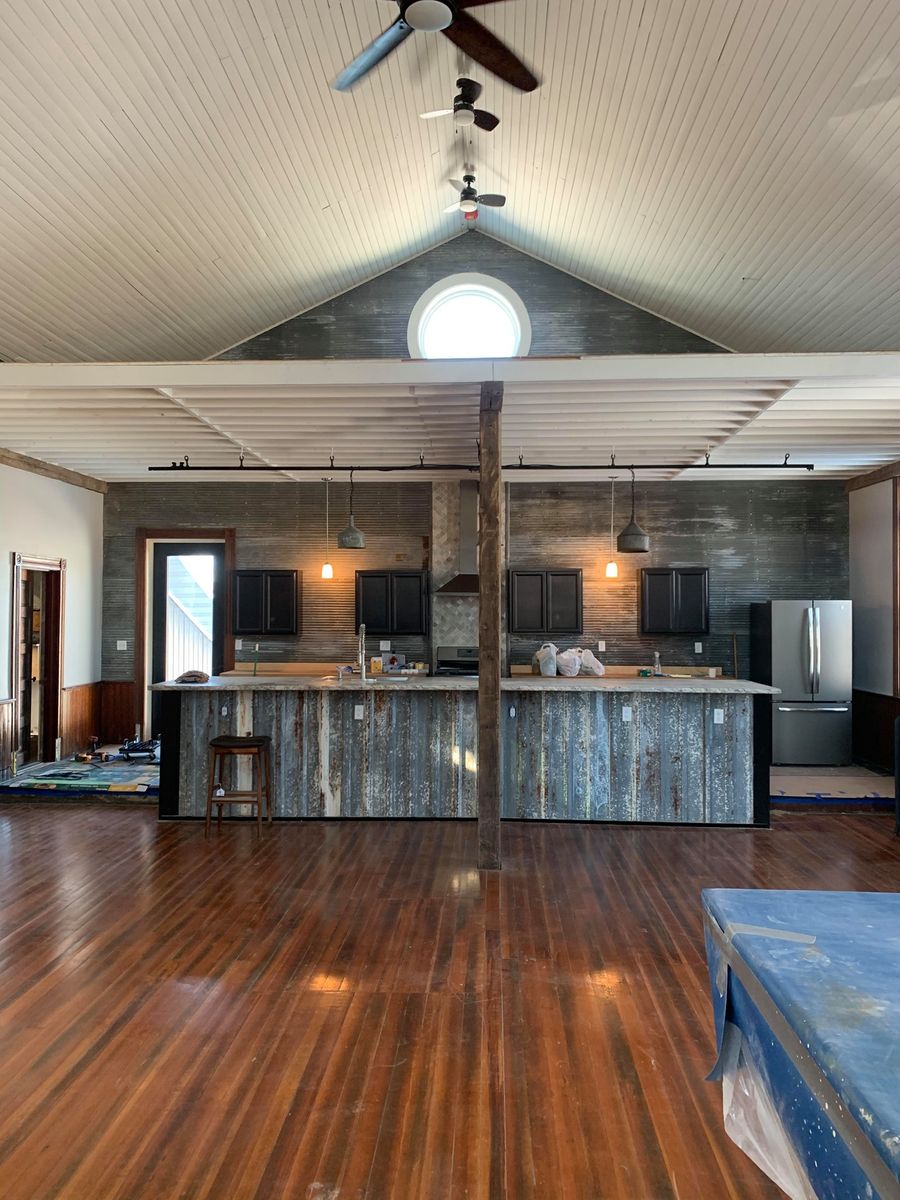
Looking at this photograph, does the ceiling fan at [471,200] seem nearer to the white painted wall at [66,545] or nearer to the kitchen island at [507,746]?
the kitchen island at [507,746]

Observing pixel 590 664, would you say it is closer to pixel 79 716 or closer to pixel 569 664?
pixel 569 664

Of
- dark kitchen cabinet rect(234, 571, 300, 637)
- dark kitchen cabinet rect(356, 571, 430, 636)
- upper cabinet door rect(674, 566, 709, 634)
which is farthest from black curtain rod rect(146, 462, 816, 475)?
dark kitchen cabinet rect(234, 571, 300, 637)

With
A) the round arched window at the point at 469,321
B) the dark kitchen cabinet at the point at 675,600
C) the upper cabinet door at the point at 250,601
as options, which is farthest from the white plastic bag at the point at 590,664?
the upper cabinet door at the point at 250,601

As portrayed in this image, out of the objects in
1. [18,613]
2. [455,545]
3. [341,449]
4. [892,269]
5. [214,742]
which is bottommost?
[214,742]

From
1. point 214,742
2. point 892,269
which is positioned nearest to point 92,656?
point 214,742

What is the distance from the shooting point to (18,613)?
25.4ft

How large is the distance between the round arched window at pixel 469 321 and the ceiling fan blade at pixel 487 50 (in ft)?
12.6

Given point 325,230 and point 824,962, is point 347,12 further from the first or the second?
point 824,962

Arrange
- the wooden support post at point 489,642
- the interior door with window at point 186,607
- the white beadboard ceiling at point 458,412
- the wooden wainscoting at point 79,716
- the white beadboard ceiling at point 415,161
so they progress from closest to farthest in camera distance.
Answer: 1. the white beadboard ceiling at point 415,161
2. the white beadboard ceiling at point 458,412
3. the wooden support post at point 489,642
4. the wooden wainscoting at point 79,716
5. the interior door with window at point 186,607

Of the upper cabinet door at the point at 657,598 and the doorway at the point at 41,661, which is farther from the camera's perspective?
the upper cabinet door at the point at 657,598

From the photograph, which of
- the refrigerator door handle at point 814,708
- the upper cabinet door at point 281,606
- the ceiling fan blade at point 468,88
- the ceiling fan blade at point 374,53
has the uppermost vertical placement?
the ceiling fan blade at point 468,88

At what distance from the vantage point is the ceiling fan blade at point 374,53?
13.1 feet

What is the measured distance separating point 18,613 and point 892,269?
820 cm

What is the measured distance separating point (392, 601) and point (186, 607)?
2.63 m
